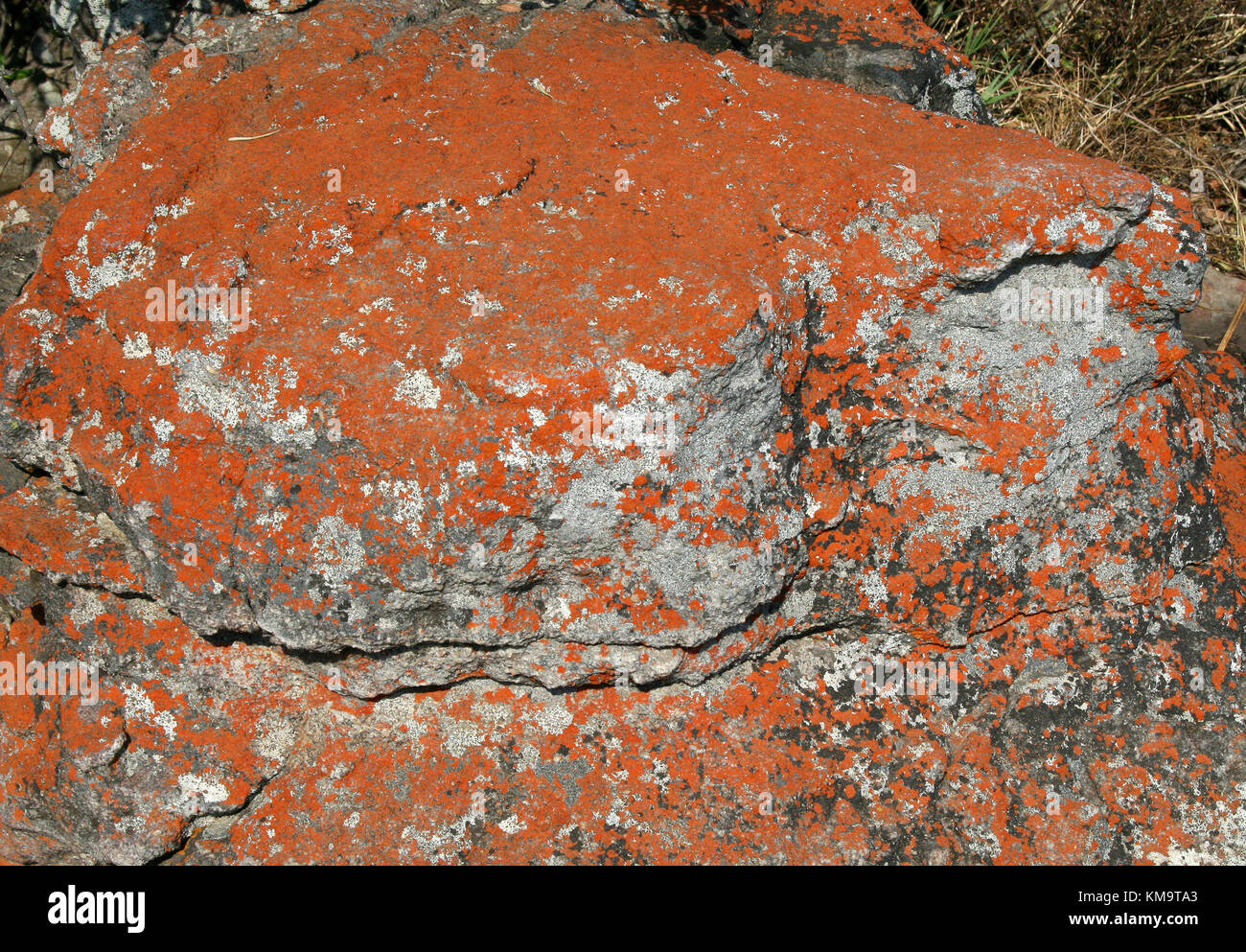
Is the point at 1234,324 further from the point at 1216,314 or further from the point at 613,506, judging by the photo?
the point at 613,506

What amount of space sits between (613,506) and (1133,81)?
363 cm

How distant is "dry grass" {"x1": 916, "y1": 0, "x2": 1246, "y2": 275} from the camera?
4.15 m

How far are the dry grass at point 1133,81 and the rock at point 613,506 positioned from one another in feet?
6.94

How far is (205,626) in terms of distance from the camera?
215cm

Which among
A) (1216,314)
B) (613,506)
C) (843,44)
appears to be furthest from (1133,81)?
(613,506)

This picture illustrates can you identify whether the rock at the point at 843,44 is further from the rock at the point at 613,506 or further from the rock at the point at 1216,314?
the rock at the point at 1216,314

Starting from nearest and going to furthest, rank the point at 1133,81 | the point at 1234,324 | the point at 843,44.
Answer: the point at 843,44 < the point at 1234,324 < the point at 1133,81

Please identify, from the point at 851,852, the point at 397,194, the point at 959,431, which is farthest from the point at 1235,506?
the point at 397,194

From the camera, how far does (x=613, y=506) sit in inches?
79.0

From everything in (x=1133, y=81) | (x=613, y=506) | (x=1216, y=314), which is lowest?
→ (x=1216, y=314)

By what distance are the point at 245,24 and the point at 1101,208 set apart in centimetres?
219

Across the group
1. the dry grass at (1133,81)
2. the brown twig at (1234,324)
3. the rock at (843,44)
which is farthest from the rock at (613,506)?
the dry grass at (1133,81)

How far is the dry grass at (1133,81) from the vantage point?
4148 millimetres
